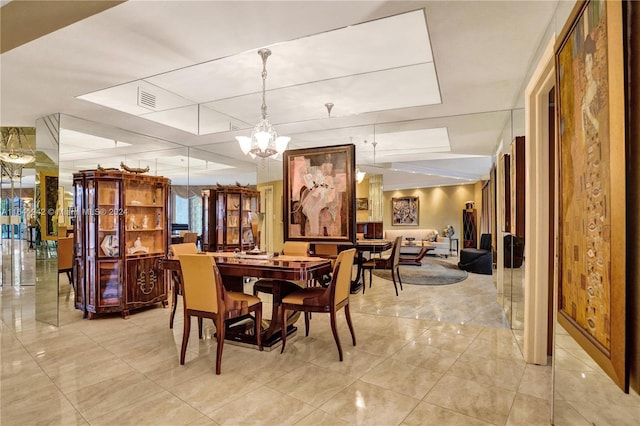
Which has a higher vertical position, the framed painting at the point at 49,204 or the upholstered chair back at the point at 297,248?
the framed painting at the point at 49,204

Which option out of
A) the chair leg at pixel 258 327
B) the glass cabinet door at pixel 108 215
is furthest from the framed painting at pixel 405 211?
the glass cabinet door at pixel 108 215

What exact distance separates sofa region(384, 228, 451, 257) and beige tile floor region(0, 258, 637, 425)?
6.35 feet

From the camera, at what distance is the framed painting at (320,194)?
422cm

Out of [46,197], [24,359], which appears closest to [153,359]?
[24,359]

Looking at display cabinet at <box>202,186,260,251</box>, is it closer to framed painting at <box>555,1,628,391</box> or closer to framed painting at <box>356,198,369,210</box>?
framed painting at <box>356,198,369,210</box>

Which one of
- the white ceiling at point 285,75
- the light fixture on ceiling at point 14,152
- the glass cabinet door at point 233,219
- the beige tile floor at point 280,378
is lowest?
the beige tile floor at point 280,378

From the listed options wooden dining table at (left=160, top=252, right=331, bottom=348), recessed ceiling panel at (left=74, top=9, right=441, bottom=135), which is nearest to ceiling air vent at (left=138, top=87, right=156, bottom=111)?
recessed ceiling panel at (left=74, top=9, right=441, bottom=135)

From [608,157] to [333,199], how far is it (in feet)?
10.7

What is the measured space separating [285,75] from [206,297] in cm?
249

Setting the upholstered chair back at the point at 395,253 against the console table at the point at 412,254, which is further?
the console table at the point at 412,254

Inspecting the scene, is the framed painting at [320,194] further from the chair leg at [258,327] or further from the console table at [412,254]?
the console table at [412,254]

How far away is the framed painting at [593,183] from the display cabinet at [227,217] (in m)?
5.26

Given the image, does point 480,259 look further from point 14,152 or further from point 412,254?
point 14,152

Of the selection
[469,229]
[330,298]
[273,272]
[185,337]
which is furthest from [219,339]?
[469,229]
